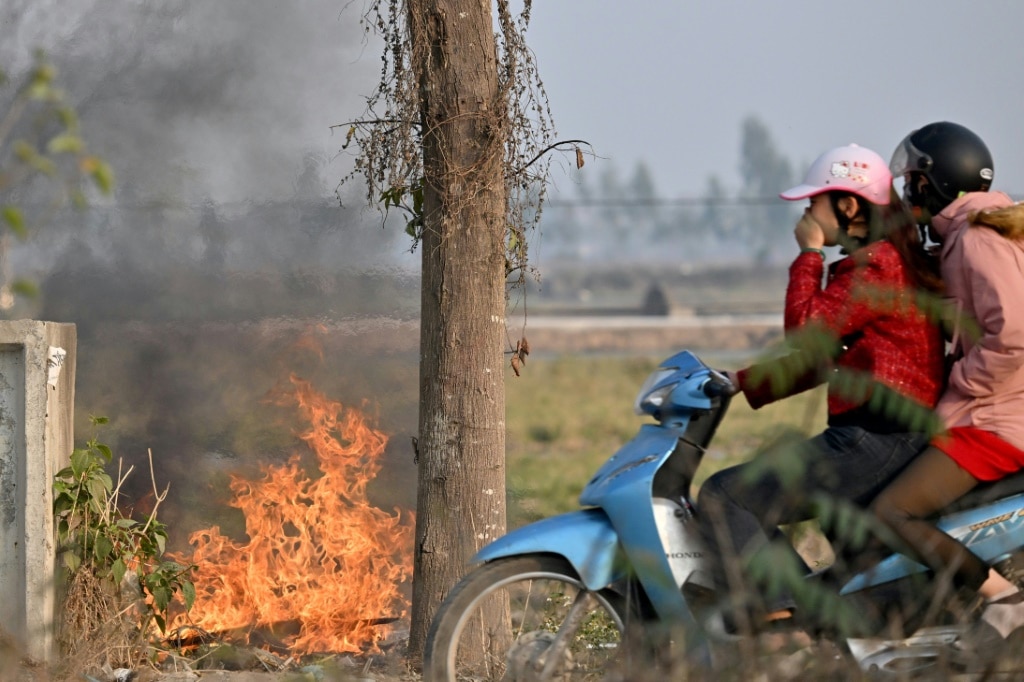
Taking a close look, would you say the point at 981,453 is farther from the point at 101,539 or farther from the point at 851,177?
the point at 101,539

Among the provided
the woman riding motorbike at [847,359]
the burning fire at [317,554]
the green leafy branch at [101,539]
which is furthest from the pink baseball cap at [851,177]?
the burning fire at [317,554]

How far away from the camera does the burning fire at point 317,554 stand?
6.35 m

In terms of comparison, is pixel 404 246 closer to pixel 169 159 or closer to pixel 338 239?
pixel 338 239

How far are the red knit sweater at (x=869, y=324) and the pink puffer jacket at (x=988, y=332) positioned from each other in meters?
0.09

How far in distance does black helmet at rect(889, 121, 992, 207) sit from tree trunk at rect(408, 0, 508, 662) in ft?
6.17

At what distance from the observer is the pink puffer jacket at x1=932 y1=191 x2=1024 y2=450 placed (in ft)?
11.6

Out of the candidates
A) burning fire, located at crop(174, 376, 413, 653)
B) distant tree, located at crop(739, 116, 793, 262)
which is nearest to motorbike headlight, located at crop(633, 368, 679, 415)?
burning fire, located at crop(174, 376, 413, 653)

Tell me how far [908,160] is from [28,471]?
3878 mm

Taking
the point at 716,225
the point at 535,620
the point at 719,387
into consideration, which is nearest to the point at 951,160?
the point at 719,387

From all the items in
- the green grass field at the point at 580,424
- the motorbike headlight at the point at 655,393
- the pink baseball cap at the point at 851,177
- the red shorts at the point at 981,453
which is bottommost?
the green grass field at the point at 580,424

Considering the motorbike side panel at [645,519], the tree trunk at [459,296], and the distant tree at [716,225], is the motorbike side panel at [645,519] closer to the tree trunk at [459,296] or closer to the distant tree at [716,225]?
the tree trunk at [459,296]

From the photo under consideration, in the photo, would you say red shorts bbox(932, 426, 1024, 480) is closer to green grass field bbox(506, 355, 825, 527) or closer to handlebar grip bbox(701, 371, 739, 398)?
green grass field bbox(506, 355, 825, 527)

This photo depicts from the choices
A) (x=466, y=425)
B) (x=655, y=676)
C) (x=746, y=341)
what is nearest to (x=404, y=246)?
(x=466, y=425)

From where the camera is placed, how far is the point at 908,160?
4000 millimetres
